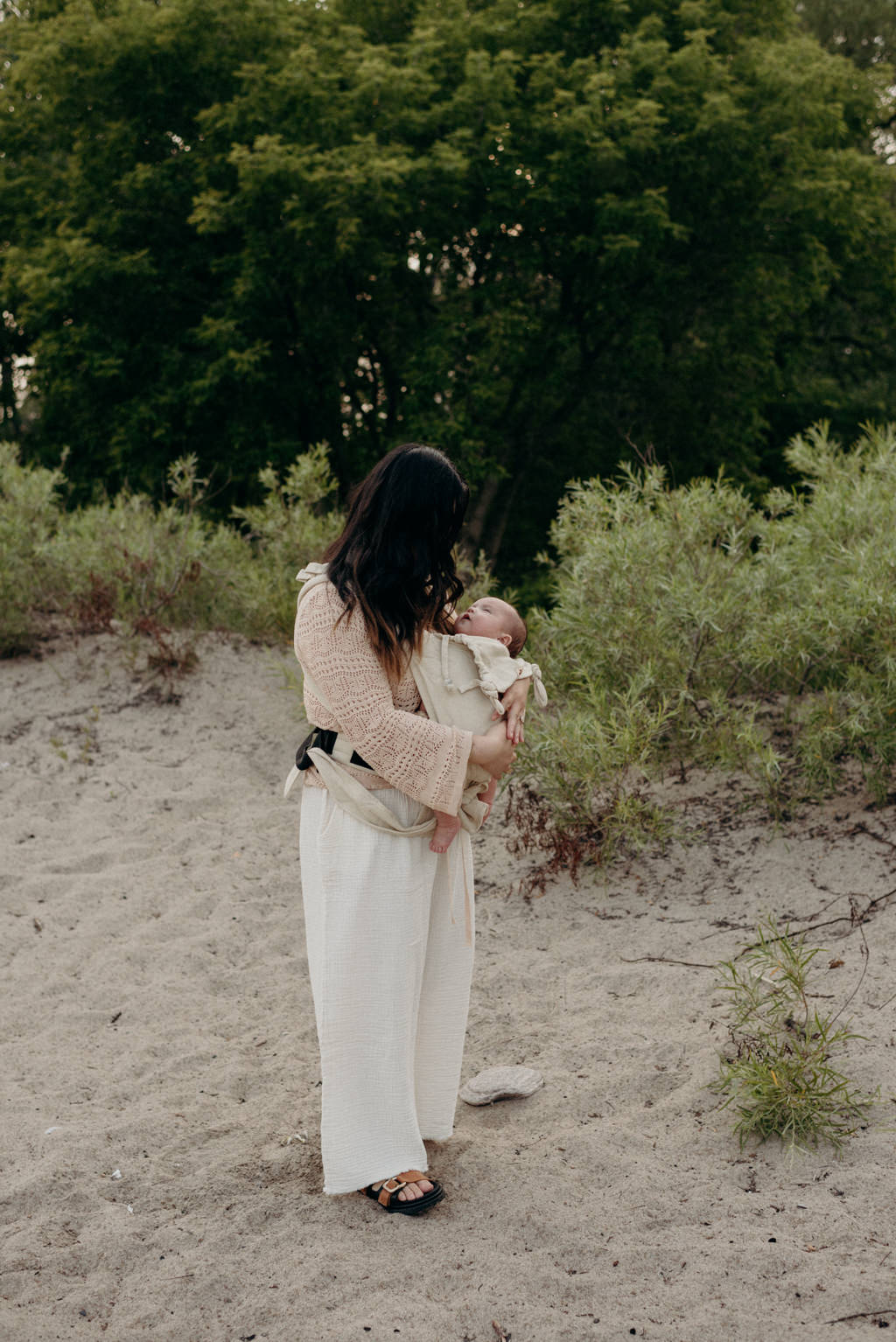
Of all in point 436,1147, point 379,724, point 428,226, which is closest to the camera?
point 379,724

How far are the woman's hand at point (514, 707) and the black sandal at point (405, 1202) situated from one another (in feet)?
3.76

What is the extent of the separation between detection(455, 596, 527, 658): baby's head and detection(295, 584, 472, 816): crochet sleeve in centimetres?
37

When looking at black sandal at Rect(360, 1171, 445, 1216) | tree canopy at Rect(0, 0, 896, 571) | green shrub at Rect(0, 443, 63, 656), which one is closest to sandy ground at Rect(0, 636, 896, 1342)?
black sandal at Rect(360, 1171, 445, 1216)

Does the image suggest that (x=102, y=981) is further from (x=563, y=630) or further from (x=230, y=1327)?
(x=563, y=630)

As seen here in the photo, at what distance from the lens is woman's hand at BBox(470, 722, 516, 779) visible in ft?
8.33

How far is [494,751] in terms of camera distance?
255 centimetres

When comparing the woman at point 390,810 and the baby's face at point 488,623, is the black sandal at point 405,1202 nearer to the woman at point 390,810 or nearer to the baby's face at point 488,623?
the woman at point 390,810

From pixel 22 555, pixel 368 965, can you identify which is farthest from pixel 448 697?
pixel 22 555

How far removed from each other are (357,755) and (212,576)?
5456mm

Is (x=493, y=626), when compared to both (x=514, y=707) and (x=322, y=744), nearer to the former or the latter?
(x=514, y=707)

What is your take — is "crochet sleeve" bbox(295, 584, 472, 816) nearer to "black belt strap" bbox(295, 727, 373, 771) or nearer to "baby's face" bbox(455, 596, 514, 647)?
"black belt strap" bbox(295, 727, 373, 771)

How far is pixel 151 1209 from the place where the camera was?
9.45ft

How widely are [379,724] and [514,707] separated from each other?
0.34 m

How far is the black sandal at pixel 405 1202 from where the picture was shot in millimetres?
2729
